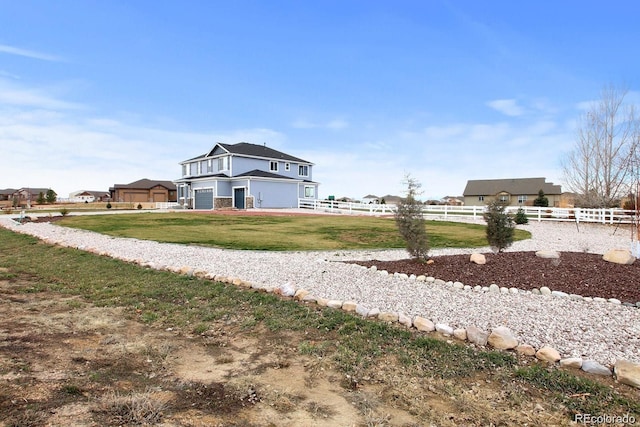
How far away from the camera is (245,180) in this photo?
3691 cm

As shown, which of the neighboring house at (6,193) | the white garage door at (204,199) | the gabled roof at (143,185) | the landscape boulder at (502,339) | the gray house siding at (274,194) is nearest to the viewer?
the landscape boulder at (502,339)

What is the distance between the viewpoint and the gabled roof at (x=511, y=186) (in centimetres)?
5433

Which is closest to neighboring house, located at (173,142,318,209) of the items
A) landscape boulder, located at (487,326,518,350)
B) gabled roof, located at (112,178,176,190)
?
gabled roof, located at (112,178,176,190)

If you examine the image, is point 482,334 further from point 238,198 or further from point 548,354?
point 238,198

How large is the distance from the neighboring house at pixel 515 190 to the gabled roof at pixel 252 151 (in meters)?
29.3

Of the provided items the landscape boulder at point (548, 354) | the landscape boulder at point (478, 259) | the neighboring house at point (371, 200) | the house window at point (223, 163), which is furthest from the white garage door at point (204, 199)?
the landscape boulder at point (548, 354)

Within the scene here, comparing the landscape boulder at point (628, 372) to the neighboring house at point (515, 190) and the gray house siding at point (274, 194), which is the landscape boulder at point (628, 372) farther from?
the neighboring house at point (515, 190)

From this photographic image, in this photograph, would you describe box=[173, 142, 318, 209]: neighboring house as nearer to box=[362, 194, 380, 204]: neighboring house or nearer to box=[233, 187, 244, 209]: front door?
box=[233, 187, 244, 209]: front door

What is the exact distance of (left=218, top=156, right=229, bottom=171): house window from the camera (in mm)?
38875

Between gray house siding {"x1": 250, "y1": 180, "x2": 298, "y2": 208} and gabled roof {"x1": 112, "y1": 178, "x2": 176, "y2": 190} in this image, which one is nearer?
gray house siding {"x1": 250, "y1": 180, "x2": 298, "y2": 208}

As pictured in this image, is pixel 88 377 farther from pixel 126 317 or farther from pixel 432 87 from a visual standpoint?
pixel 432 87

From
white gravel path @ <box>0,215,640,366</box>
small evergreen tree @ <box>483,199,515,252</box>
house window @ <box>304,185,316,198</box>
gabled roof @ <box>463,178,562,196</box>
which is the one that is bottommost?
white gravel path @ <box>0,215,640,366</box>

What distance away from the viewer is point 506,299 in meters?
5.60

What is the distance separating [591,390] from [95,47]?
18.8m
